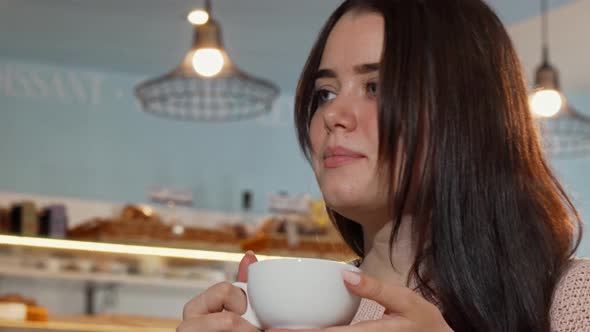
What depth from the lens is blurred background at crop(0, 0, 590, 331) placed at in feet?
16.0

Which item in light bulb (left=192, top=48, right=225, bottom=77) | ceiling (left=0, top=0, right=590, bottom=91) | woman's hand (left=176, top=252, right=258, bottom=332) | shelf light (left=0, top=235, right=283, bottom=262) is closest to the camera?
woman's hand (left=176, top=252, right=258, bottom=332)

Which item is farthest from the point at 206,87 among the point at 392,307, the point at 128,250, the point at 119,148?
the point at 392,307

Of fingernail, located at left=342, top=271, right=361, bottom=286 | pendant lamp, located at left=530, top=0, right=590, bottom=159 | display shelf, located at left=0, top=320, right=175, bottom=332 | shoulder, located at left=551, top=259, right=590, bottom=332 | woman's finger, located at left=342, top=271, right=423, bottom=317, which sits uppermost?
pendant lamp, located at left=530, top=0, right=590, bottom=159

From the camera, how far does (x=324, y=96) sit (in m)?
1.30

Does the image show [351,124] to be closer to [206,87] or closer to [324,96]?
[324,96]

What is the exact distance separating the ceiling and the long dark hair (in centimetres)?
390

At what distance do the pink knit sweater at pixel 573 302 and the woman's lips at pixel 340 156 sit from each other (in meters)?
0.27

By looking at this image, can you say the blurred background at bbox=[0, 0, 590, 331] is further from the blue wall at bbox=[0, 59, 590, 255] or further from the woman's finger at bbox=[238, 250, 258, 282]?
the woman's finger at bbox=[238, 250, 258, 282]

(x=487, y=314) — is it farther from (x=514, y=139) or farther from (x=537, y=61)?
(x=537, y=61)

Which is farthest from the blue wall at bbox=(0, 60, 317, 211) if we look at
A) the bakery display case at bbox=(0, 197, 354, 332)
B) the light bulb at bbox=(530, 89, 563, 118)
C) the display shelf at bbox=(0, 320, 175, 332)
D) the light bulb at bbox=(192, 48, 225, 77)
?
the display shelf at bbox=(0, 320, 175, 332)

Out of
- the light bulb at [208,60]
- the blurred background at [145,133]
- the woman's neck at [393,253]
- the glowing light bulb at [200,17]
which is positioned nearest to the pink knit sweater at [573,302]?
the woman's neck at [393,253]

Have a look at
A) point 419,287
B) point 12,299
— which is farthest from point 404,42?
point 12,299

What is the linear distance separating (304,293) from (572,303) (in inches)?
14.7

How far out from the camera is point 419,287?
1.18 meters
